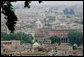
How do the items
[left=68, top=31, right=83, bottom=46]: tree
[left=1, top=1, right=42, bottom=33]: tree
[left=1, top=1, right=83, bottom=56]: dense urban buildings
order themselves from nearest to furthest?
[left=1, top=1, right=42, bottom=33]: tree, [left=1, top=1, right=83, bottom=56]: dense urban buildings, [left=68, top=31, right=83, bottom=46]: tree

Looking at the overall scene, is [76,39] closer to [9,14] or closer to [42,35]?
[42,35]

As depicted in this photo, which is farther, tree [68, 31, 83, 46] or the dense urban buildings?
tree [68, 31, 83, 46]

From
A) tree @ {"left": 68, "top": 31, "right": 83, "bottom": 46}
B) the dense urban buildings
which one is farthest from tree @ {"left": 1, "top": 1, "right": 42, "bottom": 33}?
tree @ {"left": 68, "top": 31, "right": 83, "bottom": 46}

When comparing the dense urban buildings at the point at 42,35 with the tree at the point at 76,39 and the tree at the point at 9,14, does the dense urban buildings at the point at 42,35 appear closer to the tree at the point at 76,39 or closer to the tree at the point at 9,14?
the tree at the point at 76,39

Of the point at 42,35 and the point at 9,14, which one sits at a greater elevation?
the point at 9,14

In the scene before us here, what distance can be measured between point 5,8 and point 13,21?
0.13 metres

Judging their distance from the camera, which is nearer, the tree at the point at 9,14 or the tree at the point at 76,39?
the tree at the point at 9,14

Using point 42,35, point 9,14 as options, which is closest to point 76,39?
point 42,35

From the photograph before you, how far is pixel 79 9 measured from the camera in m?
51.1

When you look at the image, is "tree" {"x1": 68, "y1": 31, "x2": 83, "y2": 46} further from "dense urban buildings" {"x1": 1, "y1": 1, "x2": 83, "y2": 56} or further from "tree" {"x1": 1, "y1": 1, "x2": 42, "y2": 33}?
"tree" {"x1": 1, "y1": 1, "x2": 42, "y2": 33}

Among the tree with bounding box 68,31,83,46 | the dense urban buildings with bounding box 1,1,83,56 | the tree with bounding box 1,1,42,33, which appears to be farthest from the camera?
the tree with bounding box 68,31,83,46

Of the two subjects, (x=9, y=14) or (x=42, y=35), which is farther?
(x=42, y=35)

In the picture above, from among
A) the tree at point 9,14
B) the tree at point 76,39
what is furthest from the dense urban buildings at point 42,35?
the tree at point 9,14

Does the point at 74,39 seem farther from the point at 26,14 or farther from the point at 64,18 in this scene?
the point at 26,14
